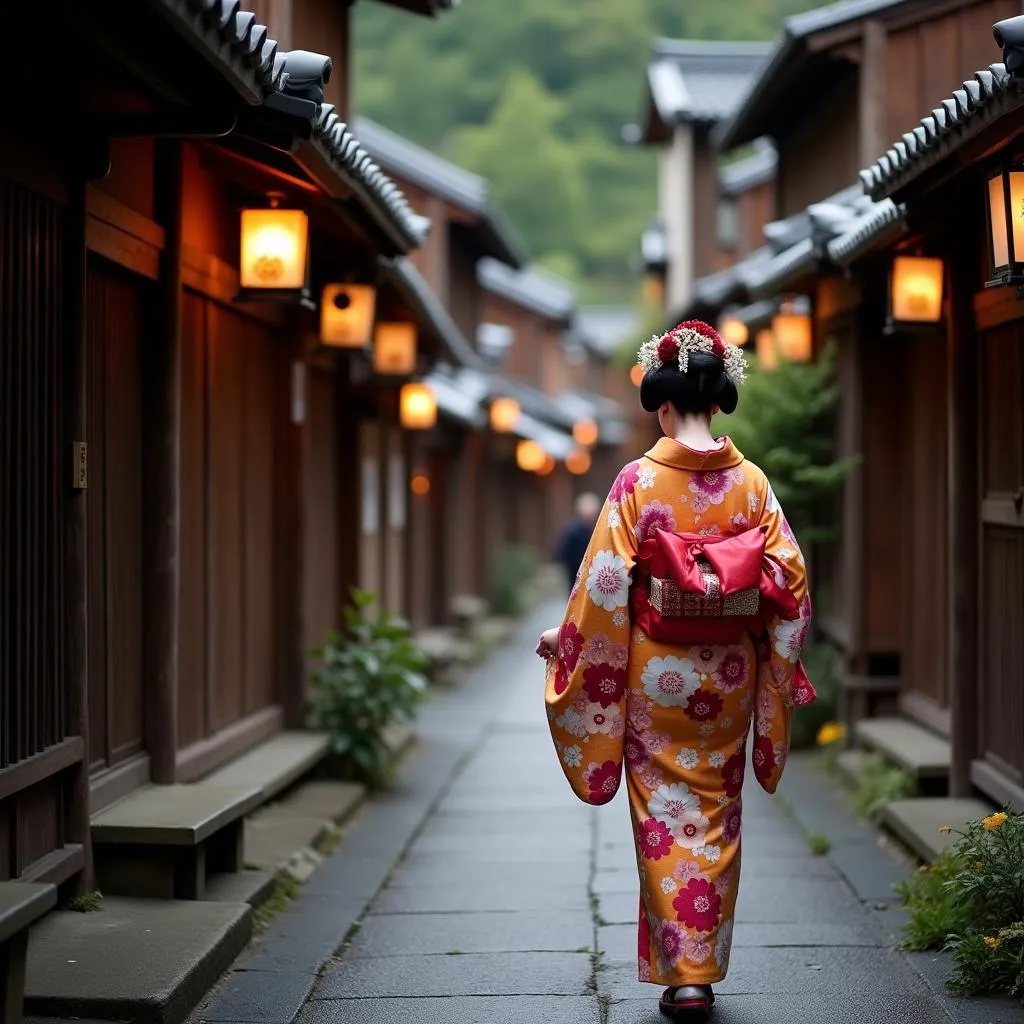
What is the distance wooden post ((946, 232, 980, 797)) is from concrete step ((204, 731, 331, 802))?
3.77m

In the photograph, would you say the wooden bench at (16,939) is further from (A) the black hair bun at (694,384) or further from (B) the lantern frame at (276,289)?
(B) the lantern frame at (276,289)

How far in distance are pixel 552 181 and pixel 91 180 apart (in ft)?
203

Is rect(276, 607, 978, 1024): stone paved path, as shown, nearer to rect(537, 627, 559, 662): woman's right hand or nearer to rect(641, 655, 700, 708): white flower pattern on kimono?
rect(641, 655, 700, 708): white flower pattern on kimono

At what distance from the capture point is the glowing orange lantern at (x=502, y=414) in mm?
28703

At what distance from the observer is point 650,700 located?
18.9 feet

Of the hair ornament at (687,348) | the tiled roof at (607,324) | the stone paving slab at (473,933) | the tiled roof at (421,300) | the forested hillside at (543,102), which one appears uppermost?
the forested hillside at (543,102)

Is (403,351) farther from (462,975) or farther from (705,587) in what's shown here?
(705,587)

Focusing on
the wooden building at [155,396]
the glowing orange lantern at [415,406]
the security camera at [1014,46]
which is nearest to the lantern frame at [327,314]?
the wooden building at [155,396]

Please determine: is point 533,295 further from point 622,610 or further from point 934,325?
point 622,610

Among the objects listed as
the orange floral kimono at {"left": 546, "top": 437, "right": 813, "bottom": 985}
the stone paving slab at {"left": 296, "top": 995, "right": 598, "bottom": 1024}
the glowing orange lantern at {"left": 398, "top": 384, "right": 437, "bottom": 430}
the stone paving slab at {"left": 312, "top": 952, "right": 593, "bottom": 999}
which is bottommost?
the stone paving slab at {"left": 312, "top": 952, "right": 593, "bottom": 999}

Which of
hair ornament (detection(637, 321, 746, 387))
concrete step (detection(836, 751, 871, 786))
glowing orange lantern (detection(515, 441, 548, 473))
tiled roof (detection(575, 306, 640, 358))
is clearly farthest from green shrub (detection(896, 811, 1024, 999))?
tiled roof (detection(575, 306, 640, 358))

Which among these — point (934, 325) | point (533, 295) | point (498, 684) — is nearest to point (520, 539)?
point (533, 295)

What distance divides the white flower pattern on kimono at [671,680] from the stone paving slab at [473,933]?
5.35 ft

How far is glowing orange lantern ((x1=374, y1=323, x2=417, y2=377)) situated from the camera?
14172 millimetres
